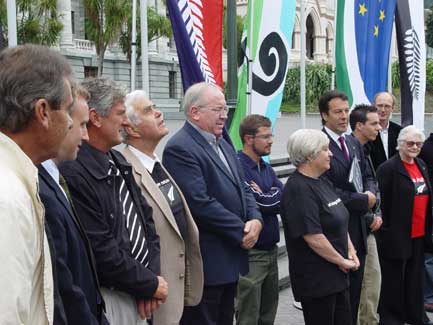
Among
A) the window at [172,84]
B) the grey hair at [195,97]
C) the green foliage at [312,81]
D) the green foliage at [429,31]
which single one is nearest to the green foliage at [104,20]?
the window at [172,84]

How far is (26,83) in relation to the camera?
187 cm

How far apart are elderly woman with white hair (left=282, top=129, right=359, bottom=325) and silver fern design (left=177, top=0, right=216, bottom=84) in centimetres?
180

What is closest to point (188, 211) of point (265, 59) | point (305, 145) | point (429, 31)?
point (305, 145)

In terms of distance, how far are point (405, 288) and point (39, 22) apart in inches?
1078

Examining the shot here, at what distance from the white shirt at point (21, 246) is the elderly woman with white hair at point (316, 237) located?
8.82 feet

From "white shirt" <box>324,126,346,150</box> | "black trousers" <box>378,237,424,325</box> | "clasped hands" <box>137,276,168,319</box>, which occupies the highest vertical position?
"white shirt" <box>324,126,346,150</box>

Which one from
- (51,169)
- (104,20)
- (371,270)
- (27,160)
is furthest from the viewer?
(104,20)

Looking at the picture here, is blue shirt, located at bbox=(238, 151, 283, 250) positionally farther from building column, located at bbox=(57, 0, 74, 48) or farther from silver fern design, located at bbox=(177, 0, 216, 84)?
building column, located at bbox=(57, 0, 74, 48)

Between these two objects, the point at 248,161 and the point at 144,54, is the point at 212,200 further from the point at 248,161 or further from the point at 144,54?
the point at 144,54

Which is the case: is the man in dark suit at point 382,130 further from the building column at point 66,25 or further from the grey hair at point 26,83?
the building column at point 66,25

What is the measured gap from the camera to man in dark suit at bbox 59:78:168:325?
9.75 ft

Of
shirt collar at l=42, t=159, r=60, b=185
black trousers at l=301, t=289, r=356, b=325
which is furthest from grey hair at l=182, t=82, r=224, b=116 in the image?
shirt collar at l=42, t=159, r=60, b=185

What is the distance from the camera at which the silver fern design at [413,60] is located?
880cm

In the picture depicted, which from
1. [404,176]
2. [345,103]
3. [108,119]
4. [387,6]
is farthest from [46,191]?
[387,6]
